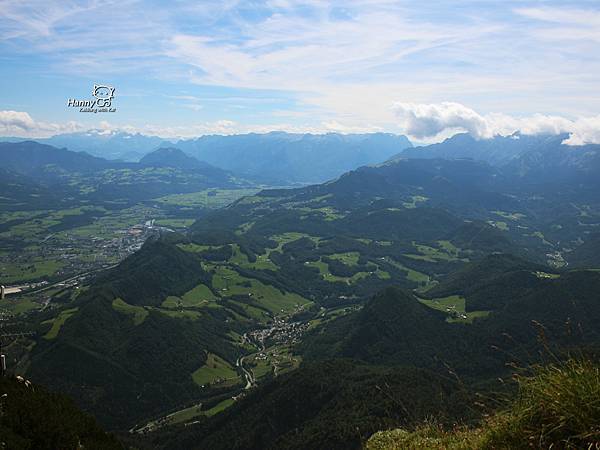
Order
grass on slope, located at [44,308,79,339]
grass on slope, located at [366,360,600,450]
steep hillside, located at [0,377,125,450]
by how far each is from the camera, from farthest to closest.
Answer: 1. grass on slope, located at [44,308,79,339]
2. steep hillside, located at [0,377,125,450]
3. grass on slope, located at [366,360,600,450]

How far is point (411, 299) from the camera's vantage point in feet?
655

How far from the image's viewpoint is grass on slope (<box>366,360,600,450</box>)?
804 cm

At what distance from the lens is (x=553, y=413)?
8.41 m

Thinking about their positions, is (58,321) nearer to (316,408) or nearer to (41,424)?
(316,408)

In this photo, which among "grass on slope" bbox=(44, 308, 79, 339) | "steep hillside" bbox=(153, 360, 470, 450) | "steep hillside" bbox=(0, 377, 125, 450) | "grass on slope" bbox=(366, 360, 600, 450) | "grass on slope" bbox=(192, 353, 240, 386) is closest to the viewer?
"grass on slope" bbox=(366, 360, 600, 450)

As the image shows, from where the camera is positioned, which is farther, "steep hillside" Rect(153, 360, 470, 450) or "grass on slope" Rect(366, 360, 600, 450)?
"steep hillside" Rect(153, 360, 470, 450)

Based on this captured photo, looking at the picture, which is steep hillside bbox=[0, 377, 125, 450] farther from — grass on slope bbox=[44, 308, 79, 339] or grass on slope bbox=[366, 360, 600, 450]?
grass on slope bbox=[44, 308, 79, 339]

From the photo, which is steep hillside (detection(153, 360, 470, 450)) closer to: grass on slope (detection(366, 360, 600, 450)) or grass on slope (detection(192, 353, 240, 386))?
grass on slope (detection(192, 353, 240, 386))

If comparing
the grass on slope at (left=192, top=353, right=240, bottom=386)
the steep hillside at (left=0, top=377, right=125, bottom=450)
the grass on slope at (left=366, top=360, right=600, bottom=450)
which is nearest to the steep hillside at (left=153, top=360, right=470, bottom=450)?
the grass on slope at (left=192, top=353, right=240, bottom=386)

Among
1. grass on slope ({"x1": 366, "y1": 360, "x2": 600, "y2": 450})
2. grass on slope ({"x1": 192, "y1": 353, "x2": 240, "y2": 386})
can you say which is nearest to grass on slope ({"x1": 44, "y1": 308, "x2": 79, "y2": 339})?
grass on slope ({"x1": 192, "y1": 353, "x2": 240, "y2": 386})

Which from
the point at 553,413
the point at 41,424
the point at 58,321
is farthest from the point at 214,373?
the point at 553,413

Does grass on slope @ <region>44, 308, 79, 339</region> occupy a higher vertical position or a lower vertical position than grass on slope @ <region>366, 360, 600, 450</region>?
lower

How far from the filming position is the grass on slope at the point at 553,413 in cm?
804

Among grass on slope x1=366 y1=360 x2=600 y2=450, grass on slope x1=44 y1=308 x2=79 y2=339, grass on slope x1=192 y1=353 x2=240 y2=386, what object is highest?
grass on slope x1=366 y1=360 x2=600 y2=450
